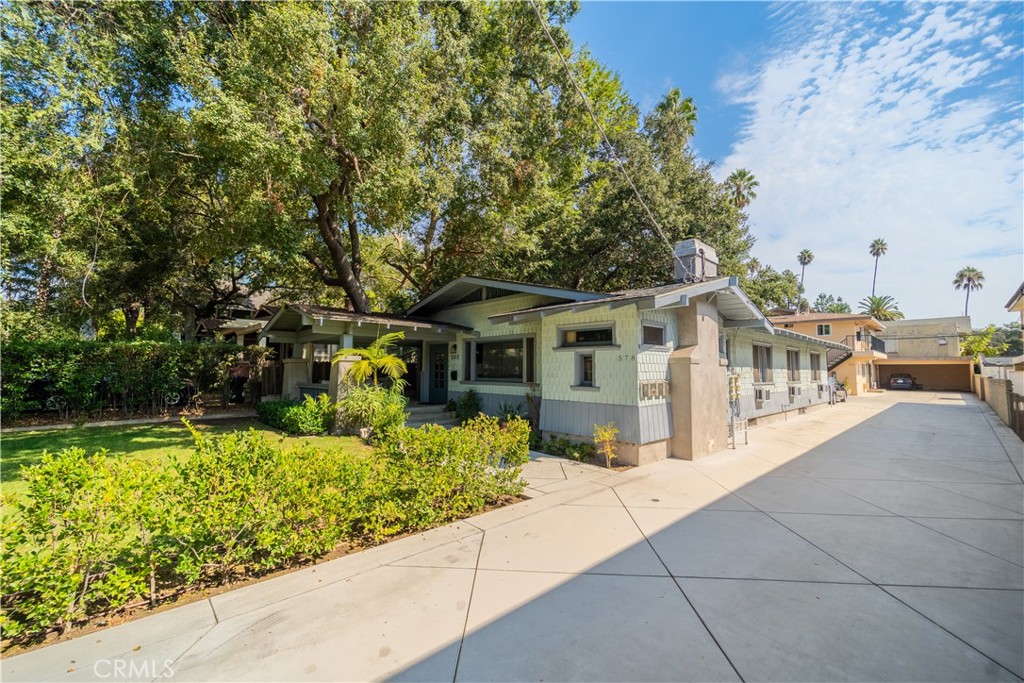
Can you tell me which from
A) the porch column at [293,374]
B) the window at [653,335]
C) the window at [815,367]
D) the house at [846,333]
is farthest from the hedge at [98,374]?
the house at [846,333]

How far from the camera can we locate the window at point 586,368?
8.72 metres

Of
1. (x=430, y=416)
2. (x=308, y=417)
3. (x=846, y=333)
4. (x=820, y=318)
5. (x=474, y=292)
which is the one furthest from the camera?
(x=820, y=318)

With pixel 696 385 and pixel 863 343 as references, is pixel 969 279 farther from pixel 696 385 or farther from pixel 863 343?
pixel 696 385

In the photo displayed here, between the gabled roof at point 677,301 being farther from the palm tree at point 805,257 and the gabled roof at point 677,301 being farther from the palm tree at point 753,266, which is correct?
the palm tree at point 805,257

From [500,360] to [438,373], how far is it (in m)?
3.04

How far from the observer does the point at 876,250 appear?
6156cm

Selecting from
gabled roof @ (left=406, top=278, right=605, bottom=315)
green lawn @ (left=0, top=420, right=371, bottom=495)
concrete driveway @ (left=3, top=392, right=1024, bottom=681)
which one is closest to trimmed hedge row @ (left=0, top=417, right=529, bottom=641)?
concrete driveway @ (left=3, top=392, right=1024, bottom=681)

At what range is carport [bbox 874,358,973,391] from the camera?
32.7 meters

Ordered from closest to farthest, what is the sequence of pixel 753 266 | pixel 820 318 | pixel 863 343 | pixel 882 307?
pixel 753 266, pixel 820 318, pixel 863 343, pixel 882 307

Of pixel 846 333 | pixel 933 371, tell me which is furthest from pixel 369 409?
pixel 933 371

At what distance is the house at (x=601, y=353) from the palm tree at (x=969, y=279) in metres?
71.0

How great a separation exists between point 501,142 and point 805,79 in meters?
9.38

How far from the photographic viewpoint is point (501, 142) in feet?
47.9

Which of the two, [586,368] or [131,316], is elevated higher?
[131,316]
